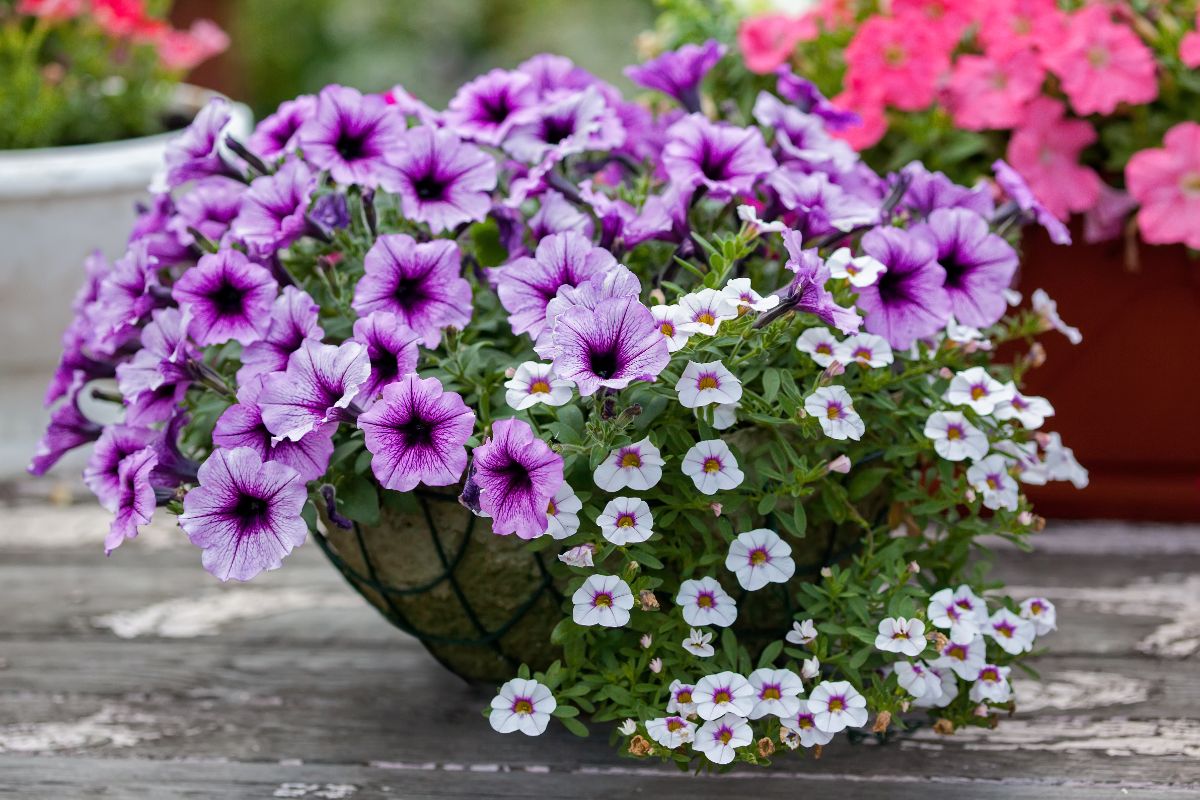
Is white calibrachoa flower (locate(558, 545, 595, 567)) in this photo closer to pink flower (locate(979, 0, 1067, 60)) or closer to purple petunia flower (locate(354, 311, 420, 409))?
purple petunia flower (locate(354, 311, 420, 409))

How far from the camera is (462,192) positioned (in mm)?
1045

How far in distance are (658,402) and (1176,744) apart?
1.86 ft

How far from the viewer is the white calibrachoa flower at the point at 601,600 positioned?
92 cm

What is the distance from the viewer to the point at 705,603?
3.13 ft

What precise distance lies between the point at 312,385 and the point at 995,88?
3.13 feet

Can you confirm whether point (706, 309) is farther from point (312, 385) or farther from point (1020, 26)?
point (1020, 26)

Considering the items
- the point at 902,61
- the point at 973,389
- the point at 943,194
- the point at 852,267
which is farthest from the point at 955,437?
the point at 902,61

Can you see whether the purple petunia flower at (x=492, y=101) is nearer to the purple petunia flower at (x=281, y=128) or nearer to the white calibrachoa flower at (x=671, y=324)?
the purple petunia flower at (x=281, y=128)

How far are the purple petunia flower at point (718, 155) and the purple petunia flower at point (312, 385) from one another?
31 centimetres

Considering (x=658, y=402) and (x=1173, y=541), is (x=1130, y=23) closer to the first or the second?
(x=1173, y=541)

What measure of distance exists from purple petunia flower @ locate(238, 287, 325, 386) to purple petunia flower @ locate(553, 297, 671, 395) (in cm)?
22

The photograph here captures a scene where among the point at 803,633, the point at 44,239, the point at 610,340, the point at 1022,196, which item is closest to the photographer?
the point at 610,340

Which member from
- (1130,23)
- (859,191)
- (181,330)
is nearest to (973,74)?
(1130,23)

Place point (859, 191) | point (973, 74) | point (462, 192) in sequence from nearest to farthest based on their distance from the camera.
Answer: point (462, 192) < point (859, 191) < point (973, 74)
